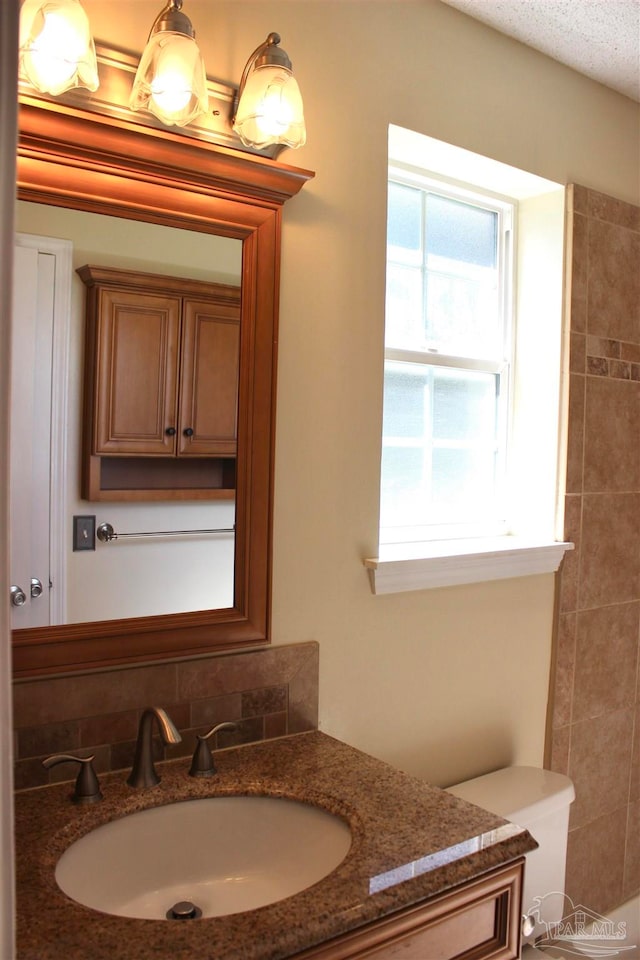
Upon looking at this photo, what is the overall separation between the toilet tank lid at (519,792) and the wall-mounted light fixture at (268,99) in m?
1.55

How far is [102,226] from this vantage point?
1383mm

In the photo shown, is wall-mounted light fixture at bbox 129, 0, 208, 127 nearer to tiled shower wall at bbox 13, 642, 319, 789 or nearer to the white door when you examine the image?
the white door

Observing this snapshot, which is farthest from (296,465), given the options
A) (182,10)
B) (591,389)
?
(591,389)

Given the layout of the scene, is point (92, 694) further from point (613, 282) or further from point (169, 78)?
point (613, 282)

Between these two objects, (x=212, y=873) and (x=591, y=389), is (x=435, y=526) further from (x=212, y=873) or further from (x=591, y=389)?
(x=212, y=873)

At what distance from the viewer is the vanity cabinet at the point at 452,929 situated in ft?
3.43

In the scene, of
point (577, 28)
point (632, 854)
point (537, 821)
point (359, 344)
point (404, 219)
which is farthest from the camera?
point (632, 854)

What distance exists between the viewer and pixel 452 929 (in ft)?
3.84

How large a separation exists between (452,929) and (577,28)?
2.08 metres

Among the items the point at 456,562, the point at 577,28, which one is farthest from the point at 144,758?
the point at 577,28

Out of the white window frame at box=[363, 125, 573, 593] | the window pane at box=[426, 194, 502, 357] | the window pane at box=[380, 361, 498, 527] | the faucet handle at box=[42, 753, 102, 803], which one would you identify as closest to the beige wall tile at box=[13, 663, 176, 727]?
A: the faucet handle at box=[42, 753, 102, 803]

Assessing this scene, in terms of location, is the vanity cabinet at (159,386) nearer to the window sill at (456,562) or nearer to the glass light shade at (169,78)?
the glass light shade at (169,78)

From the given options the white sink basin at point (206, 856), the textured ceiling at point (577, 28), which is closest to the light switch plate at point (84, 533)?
the white sink basin at point (206, 856)

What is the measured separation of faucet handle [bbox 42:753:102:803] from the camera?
1279 mm
